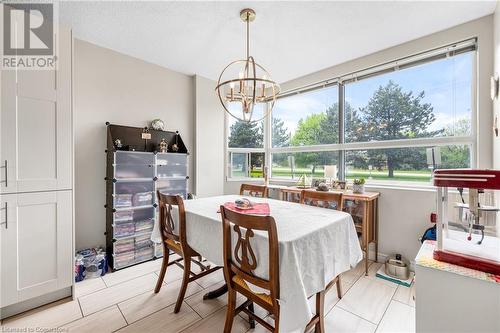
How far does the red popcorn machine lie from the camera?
39.1 inches

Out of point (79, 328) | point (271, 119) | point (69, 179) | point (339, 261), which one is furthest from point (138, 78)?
point (339, 261)

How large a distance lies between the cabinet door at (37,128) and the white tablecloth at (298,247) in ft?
3.95

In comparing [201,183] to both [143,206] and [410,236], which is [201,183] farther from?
[410,236]

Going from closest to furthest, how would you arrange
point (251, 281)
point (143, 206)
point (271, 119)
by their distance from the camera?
point (251, 281)
point (143, 206)
point (271, 119)

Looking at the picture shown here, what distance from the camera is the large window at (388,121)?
2.39m

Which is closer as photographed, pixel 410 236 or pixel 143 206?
pixel 410 236

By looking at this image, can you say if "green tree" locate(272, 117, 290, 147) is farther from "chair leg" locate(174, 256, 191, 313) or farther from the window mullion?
"chair leg" locate(174, 256, 191, 313)

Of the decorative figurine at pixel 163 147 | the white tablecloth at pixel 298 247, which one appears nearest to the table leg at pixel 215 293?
the white tablecloth at pixel 298 247

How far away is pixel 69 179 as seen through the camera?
1.96 meters

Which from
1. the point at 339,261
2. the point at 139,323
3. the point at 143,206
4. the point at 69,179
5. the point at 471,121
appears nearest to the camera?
the point at 339,261

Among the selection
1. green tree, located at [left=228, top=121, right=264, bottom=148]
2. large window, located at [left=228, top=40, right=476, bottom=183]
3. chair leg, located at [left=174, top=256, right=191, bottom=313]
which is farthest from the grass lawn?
chair leg, located at [left=174, top=256, right=191, bottom=313]

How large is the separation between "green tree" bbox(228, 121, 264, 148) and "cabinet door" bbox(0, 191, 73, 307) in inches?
106

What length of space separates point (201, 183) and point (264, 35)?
7.68 feet

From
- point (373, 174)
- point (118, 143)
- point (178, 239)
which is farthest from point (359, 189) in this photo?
point (118, 143)
